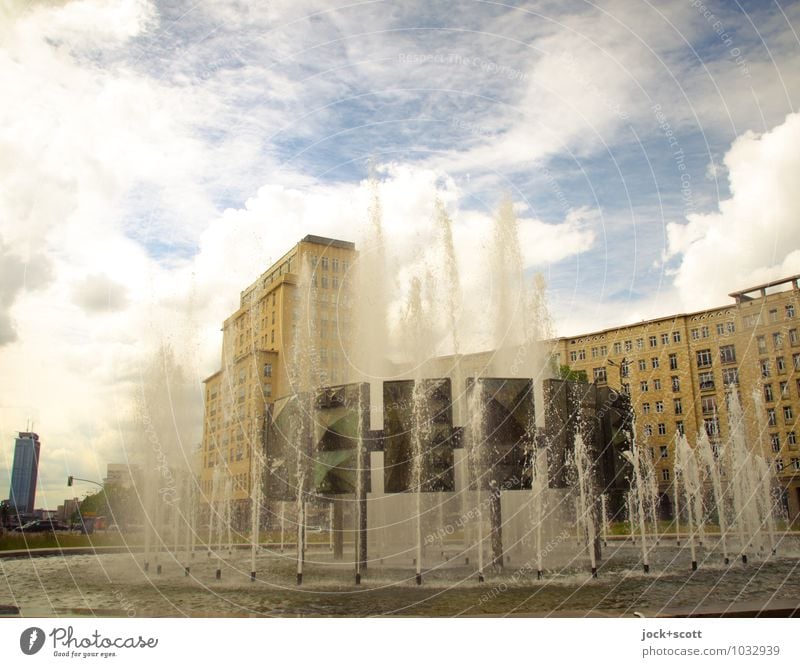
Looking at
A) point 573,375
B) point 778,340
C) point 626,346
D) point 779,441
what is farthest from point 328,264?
point 779,441

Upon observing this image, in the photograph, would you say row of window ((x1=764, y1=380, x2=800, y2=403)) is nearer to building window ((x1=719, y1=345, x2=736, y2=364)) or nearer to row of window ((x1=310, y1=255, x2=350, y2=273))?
building window ((x1=719, y1=345, x2=736, y2=364))

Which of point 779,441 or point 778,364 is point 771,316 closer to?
point 778,364

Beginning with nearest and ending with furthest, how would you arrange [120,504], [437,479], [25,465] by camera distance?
[25,465] → [437,479] → [120,504]

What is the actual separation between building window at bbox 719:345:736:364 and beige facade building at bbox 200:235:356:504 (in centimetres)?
1151

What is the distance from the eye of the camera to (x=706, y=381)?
20.2m

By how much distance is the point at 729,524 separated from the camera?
21266mm

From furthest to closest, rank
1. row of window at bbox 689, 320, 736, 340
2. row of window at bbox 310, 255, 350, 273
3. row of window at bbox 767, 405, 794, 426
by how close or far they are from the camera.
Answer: row of window at bbox 310, 255, 350, 273, row of window at bbox 767, 405, 794, 426, row of window at bbox 689, 320, 736, 340

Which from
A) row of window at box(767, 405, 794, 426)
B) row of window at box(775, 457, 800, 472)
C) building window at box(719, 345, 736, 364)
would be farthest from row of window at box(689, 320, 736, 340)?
row of window at box(775, 457, 800, 472)

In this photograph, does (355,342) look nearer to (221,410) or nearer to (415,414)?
(415,414)

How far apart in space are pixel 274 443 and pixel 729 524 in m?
16.1

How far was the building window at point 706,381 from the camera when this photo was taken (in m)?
20.0

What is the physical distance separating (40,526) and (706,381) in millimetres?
18604

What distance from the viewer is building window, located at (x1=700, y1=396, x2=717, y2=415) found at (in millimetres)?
20562

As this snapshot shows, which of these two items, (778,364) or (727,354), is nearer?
(778,364)
